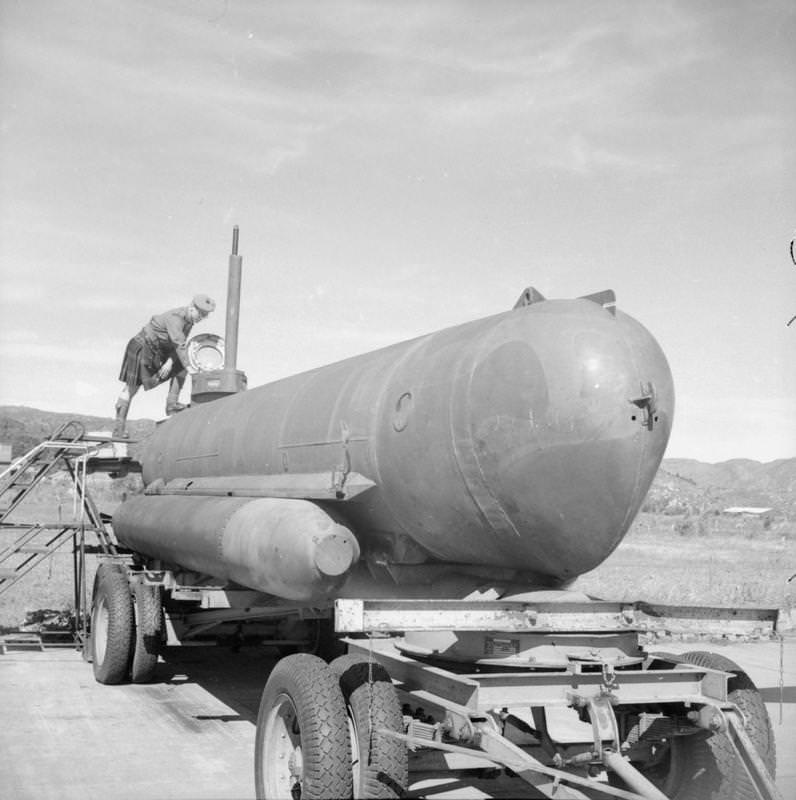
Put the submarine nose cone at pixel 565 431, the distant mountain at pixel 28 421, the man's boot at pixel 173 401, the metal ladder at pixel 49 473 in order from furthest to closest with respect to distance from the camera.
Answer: the distant mountain at pixel 28 421 → the man's boot at pixel 173 401 → the metal ladder at pixel 49 473 → the submarine nose cone at pixel 565 431

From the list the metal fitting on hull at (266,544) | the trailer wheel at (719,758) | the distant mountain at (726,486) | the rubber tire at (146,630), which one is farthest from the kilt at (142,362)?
the distant mountain at (726,486)

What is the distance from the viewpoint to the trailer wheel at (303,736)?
14.9ft

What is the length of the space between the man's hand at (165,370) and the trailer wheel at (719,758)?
868 centimetres

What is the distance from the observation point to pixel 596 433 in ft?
15.8

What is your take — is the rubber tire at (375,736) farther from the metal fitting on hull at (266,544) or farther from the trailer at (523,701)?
the metal fitting on hull at (266,544)

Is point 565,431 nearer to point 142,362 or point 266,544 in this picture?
point 266,544

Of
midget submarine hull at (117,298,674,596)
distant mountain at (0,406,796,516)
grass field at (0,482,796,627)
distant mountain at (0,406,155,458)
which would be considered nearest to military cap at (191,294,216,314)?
grass field at (0,482,796,627)

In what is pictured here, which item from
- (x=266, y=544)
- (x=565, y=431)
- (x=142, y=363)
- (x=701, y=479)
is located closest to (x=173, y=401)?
(x=142, y=363)

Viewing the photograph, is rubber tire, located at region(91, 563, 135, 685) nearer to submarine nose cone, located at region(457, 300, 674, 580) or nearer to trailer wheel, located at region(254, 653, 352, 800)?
trailer wheel, located at region(254, 653, 352, 800)

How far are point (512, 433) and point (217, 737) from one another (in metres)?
3.63

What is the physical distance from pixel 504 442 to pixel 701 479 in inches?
5500

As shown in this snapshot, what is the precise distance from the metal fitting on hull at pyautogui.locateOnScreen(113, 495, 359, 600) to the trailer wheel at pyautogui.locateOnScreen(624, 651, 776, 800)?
1996 mm

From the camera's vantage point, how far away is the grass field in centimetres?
1498

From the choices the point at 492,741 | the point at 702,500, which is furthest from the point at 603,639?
the point at 702,500
